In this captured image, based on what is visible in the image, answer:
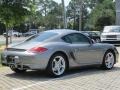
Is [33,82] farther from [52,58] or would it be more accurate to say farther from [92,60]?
[92,60]

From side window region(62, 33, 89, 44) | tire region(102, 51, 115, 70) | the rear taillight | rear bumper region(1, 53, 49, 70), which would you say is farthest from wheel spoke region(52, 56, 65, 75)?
tire region(102, 51, 115, 70)

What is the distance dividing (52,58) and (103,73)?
2.00 metres

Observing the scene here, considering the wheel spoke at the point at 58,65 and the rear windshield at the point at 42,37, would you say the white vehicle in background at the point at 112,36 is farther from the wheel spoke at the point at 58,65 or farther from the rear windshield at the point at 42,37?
the wheel spoke at the point at 58,65

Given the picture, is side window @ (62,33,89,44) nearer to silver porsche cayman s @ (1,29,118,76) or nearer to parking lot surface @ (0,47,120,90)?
silver porsche cayman s @ (1,29,118,76)

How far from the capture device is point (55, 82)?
1025 centimetres

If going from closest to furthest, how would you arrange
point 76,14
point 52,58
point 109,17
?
1. point 52,58
2. point 109,17
3. point 76,14

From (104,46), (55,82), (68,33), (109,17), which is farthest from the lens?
(109,17)

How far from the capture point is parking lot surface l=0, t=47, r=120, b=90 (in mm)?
9516

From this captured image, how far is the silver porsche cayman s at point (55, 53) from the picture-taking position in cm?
1076

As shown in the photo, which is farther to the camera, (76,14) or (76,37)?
(76,14)

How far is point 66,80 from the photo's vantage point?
34.7ft

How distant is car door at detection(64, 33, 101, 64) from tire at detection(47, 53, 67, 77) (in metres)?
0.50

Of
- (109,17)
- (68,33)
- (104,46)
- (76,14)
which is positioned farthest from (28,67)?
(76,14)

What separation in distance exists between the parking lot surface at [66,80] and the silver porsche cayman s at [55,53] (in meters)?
0.30
